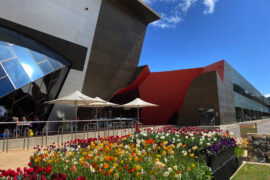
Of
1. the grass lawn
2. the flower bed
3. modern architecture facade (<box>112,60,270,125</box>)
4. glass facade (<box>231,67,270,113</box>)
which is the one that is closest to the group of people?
the flower bed

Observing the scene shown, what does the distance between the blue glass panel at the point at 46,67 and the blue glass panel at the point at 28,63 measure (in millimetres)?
340

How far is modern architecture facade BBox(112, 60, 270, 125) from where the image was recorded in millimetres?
19219

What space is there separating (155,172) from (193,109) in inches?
718

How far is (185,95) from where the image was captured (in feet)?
68.8

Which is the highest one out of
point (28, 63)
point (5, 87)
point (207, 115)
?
point (28, 63)

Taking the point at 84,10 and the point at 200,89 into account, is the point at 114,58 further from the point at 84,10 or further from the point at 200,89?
the point at 200,89

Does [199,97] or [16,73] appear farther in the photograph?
[199,97]

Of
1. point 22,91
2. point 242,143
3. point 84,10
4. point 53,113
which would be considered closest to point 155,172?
point 242,143

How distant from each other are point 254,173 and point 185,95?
1640cm

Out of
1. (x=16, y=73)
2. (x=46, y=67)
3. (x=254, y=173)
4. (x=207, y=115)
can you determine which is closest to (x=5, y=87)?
(x=16, y=73)

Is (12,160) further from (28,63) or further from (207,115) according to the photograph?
(207,115)

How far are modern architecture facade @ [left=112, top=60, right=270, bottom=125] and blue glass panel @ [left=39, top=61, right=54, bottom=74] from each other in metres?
10.2

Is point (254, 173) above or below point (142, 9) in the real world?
below

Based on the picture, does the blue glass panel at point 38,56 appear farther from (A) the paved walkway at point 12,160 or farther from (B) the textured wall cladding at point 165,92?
(B) the textured wall cladding at point 165,92
